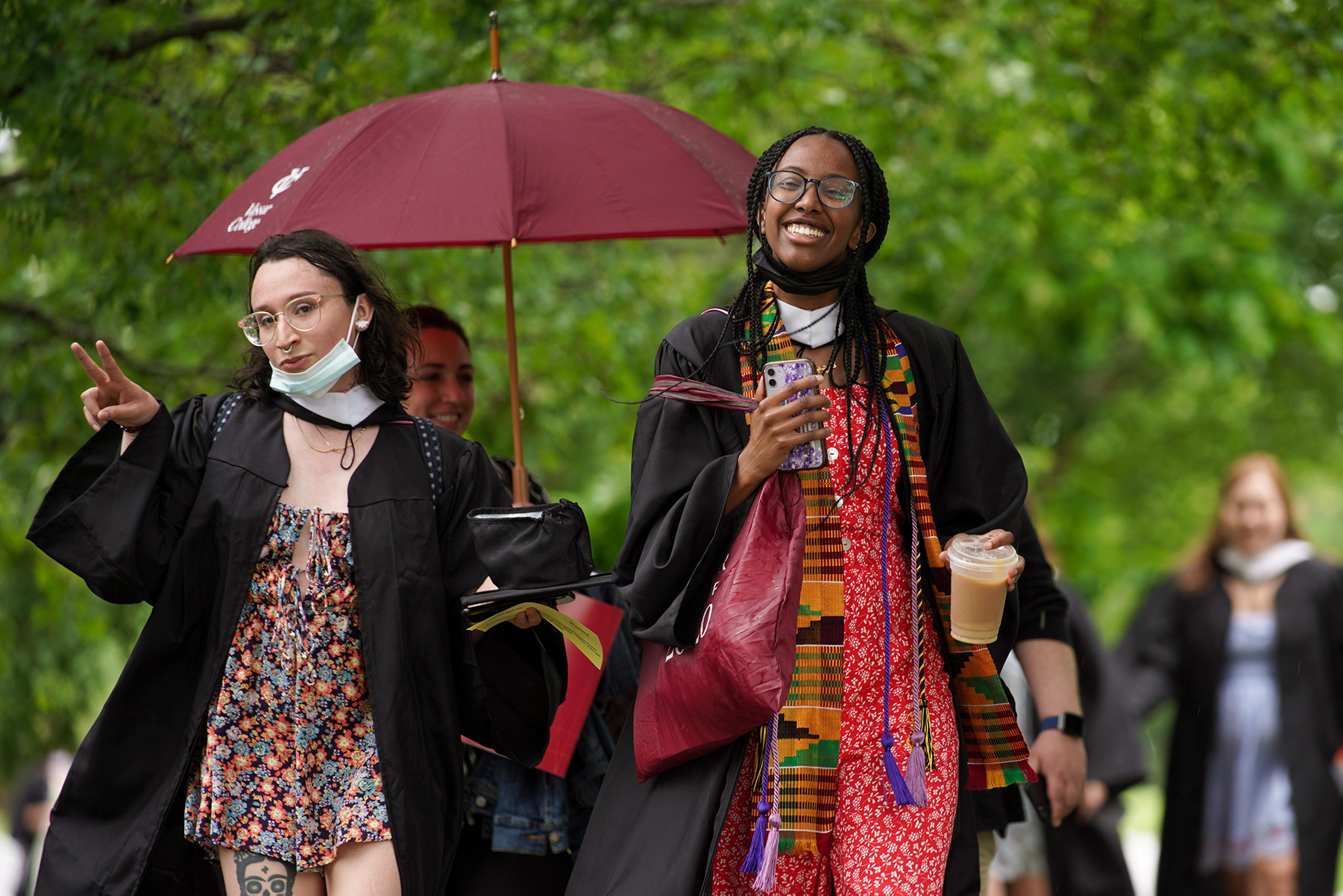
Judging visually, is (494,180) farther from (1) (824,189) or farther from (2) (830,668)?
(2) (830,668)

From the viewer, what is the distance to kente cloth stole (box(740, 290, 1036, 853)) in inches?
121

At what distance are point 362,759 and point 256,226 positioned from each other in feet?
4.85

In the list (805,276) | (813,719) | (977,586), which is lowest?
(813,719)

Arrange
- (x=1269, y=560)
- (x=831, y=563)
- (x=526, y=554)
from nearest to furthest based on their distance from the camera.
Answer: (x=831, y=563) < (x=526, y=554) < (x=1269, y=560)

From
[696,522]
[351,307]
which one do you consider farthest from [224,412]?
[696,522]

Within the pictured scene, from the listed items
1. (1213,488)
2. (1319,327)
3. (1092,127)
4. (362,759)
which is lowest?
(1213,488)

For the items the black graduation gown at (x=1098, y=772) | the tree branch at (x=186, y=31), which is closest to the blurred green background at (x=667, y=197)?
the tree branch at (x=186, y=31)

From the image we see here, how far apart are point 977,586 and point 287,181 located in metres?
2.19

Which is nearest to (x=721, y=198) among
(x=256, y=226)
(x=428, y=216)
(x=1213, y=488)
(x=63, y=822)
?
(x=428, y=216)

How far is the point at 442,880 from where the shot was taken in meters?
3.38

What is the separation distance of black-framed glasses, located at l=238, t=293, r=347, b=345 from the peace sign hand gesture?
0.29 m

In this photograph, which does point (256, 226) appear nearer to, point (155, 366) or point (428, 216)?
point (428, 216)

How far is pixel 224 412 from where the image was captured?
11.4 ft

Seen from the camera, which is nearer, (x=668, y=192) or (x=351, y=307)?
(x=351, y=307)
